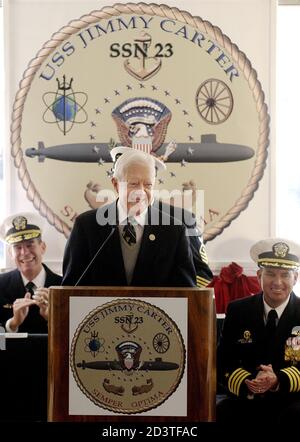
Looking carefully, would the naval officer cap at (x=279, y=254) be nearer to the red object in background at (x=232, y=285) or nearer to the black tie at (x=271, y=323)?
the black tie at (x=271, y=323)

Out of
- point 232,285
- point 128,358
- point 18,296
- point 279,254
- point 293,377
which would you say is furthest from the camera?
point 232,285

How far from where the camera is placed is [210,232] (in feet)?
11.1

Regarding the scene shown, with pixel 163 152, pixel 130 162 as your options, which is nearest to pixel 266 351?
pixel 130 162

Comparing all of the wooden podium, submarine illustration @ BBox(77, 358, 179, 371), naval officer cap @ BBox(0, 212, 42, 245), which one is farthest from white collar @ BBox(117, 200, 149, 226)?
naval officer cap @ BBox(0, 212, 42, 245)

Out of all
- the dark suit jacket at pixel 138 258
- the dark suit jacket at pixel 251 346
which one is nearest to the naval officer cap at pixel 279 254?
the dark suit jacket at pixel 251 346

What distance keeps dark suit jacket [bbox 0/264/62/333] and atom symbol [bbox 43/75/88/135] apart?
84 cm

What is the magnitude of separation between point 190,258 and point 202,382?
31 centimetres

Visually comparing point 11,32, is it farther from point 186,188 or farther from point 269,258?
point 269,258

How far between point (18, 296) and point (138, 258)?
1170mm

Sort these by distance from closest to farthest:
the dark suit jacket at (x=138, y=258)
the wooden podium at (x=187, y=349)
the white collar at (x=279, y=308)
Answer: the wooden podium at (x=187, y=349), the dark suit jacket at (x=138, y=258), the white collar at (x=279, y=308)

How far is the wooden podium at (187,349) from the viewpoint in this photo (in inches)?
64.8

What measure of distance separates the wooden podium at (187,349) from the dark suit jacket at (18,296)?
1.00 metres

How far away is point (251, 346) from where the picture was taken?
7.11ft

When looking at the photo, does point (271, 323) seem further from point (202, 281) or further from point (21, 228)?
point (21, 228)
